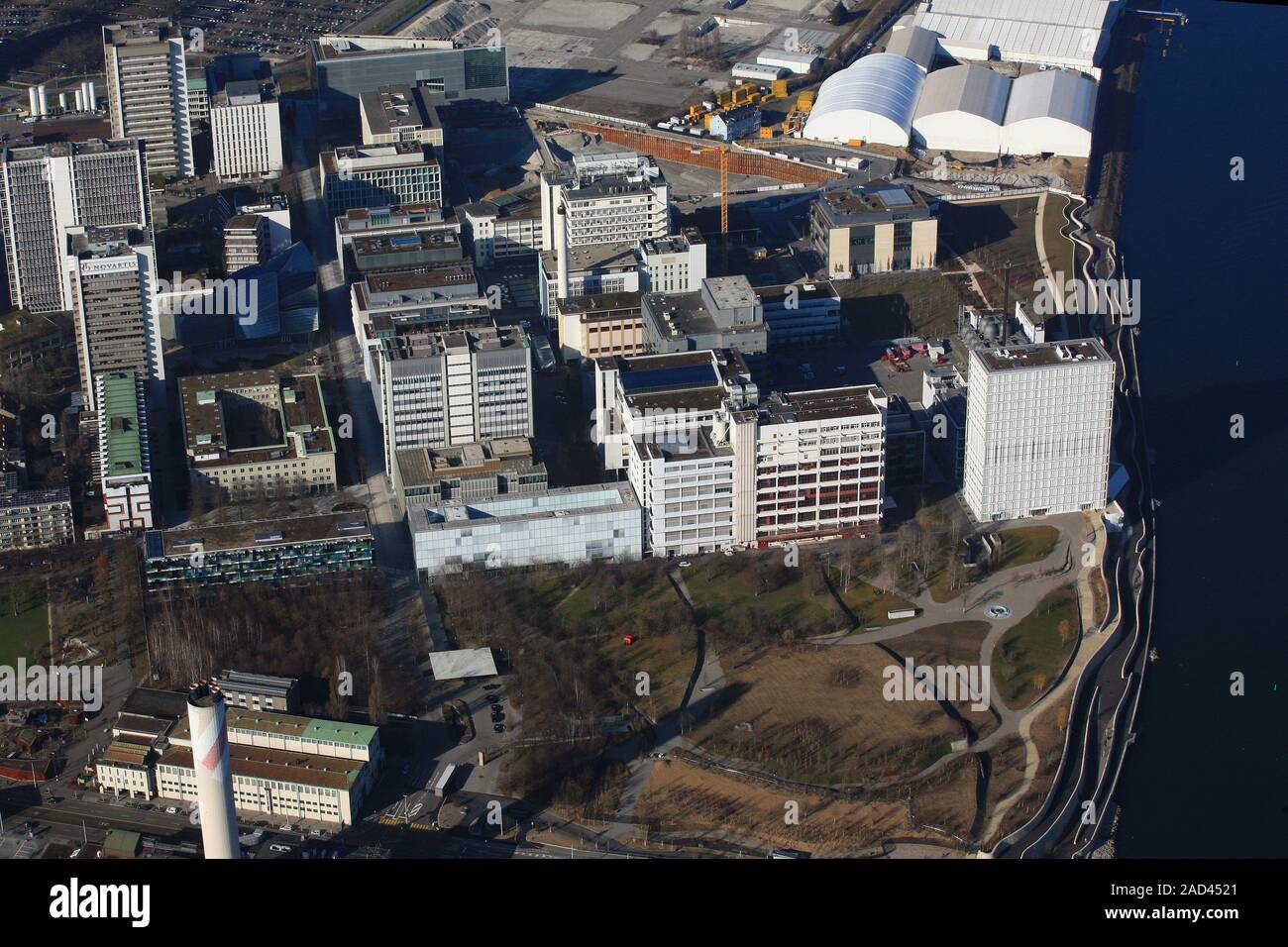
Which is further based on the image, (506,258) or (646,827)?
(506,258)

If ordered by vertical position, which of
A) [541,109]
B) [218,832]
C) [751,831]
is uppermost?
[541,109]

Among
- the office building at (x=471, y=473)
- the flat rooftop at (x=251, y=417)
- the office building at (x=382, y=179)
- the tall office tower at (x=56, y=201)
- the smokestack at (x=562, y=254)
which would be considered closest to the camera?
the office building at (x=471, y=473)

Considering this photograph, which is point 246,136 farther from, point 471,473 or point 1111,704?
point 1111,704

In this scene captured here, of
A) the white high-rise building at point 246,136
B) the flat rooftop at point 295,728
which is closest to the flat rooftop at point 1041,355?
the flat rooftop at point 295,728

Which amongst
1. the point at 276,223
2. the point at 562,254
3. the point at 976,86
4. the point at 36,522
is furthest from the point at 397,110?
the point at 36,522

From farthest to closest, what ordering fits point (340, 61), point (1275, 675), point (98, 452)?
point (340, 61) → point (98, 452) → point (1275, 675)

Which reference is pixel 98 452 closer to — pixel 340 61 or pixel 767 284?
pixel 767 284

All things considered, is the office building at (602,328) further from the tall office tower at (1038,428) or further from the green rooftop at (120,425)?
the green rooftop at (120,425)

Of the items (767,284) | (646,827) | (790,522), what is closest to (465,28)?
(767,284)
